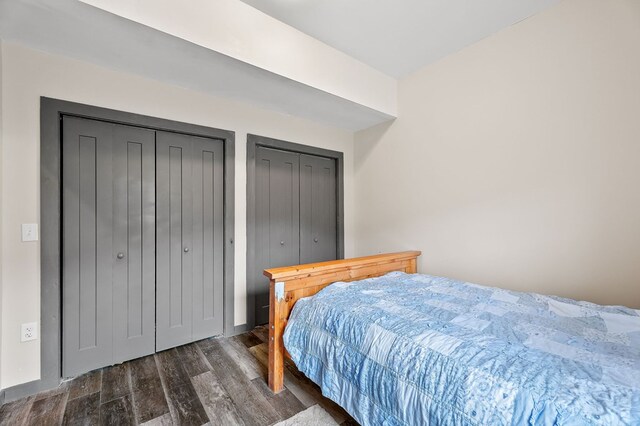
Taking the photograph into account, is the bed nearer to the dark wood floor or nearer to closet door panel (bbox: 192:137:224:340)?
the dark wood floor

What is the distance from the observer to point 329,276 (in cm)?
198

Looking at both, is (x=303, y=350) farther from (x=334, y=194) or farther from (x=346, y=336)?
(x=334, y=194)

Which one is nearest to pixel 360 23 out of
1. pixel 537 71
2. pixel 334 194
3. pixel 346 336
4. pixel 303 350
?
pixel 537 71

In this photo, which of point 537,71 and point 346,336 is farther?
point 537,71

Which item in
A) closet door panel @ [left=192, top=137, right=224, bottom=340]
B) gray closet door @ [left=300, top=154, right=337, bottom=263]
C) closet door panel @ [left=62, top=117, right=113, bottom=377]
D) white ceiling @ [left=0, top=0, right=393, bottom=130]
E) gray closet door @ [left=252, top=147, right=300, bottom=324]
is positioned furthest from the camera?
gray closet door @ [left=300, top=154, right=337, bottom=263]

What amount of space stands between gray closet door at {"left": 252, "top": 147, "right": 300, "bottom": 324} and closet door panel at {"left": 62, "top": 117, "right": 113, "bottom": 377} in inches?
48.0

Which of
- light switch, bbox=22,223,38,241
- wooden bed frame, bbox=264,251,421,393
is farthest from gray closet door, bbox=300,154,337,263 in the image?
light switch, bbox=22,223,38,241

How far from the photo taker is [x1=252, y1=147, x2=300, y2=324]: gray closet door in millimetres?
2801

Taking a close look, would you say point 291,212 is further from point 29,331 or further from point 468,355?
point 468,355

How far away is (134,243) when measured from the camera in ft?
7.07

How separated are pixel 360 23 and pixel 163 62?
151 cm

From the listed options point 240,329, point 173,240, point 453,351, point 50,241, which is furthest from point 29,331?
point 453,351

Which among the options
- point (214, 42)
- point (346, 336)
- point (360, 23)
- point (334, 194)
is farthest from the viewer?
point (334, 194)

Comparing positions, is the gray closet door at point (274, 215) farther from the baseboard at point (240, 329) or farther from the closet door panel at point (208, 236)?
the closet door panel at point (208, 236)
